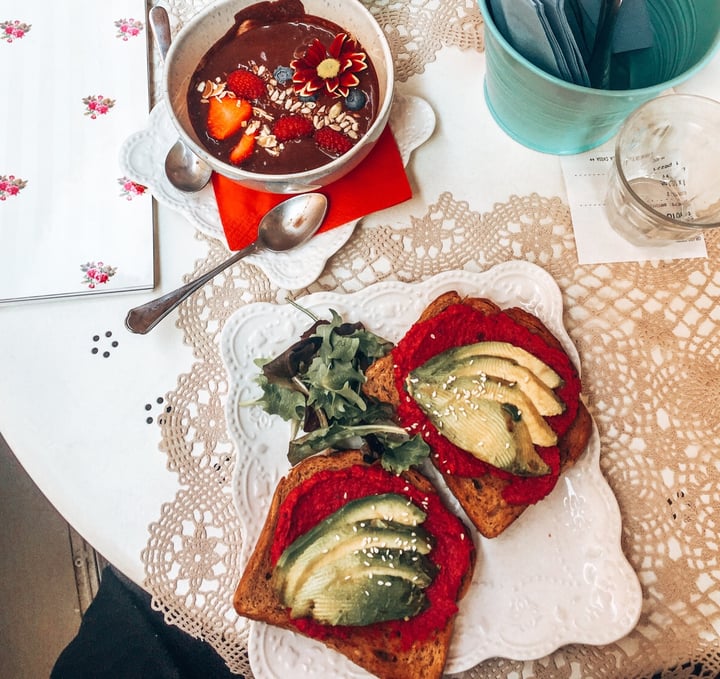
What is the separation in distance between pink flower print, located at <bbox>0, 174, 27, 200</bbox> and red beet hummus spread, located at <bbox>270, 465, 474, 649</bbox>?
93cm

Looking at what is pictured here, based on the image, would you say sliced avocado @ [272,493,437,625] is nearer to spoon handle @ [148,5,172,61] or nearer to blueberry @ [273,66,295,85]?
blueberry @ [273,66,295,85]

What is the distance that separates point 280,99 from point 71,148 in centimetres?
52

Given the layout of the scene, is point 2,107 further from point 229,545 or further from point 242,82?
point 229,545

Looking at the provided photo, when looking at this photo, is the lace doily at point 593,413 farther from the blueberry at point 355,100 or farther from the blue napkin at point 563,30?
the blue napkin at point 563,30

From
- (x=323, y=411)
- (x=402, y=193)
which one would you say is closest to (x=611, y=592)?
(x=323, y=411)

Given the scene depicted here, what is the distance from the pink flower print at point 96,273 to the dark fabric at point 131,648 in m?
0.98

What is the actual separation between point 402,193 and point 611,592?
0.90 meters

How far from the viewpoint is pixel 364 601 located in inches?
39.8

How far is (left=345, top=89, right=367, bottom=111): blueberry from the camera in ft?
3.94

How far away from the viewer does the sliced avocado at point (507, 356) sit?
106cm

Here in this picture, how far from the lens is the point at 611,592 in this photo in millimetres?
1070

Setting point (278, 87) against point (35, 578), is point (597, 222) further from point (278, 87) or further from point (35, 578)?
Answer: point (35, 578)

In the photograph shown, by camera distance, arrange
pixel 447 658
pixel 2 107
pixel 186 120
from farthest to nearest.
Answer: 1. pixel 2 107
2. pixel 186 120
3. pixel 447 658

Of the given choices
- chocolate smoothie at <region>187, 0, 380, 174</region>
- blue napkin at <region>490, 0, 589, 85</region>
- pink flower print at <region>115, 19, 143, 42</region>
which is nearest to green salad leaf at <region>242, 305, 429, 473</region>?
chocolate smoothie at <region>187, 0, 380, 174</region>
